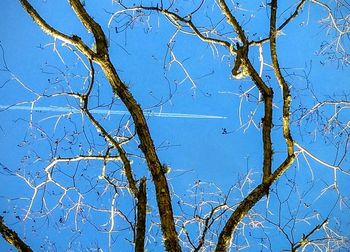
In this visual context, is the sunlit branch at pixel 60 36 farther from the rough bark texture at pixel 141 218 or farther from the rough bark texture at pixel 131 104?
the rough bark texture at pixel 141 218

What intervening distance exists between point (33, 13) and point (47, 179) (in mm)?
1959

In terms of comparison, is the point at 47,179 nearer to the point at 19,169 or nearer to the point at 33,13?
the point at 19,169

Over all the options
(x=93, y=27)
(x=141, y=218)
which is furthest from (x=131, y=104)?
(x=141, y=218)

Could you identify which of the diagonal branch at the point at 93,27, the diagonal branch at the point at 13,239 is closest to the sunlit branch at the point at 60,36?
the diagonal branch at the point at 93,27

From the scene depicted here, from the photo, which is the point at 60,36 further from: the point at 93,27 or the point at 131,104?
the point at 131,104

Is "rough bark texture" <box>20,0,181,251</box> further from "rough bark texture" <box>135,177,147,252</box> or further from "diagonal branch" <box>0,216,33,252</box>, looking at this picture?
"diagonal branch" <box>0,216,33,252</box>

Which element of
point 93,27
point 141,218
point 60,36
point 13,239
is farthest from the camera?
point 93,27

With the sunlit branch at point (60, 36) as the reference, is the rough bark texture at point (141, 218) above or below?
below

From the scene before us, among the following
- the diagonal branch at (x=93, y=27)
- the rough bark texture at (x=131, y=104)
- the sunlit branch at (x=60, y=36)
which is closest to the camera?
the rough bark texture at (x=131, y=104)

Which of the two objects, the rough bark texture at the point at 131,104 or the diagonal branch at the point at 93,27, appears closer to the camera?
the rough bark texture at the point at 131,104

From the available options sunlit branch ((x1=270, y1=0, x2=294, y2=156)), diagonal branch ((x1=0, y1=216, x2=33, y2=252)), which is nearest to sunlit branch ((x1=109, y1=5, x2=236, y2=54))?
sunlit branch ((x1=270, y1=0, x2=294, y2=156))

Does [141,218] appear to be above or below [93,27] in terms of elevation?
below

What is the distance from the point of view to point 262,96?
17.6 ft

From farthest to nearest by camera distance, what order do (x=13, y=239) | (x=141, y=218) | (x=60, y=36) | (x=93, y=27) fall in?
(x=93, y=27) < (x=60, y=36) < (x=141, y=218) < (x=13, y=239)
